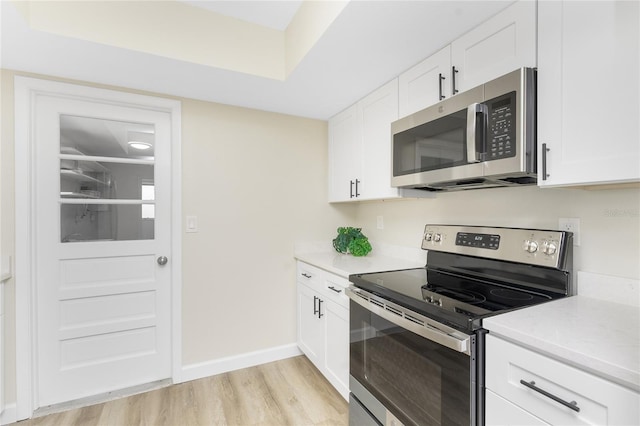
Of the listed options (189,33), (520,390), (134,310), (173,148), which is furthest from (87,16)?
(520,390)

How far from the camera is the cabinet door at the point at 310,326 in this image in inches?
84.7

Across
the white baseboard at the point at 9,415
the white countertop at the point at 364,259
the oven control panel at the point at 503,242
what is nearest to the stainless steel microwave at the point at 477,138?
the oven control panel at the point at 503,242

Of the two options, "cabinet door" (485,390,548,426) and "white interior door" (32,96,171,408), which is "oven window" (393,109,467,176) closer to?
"cabinet door" (485,390,548,426)

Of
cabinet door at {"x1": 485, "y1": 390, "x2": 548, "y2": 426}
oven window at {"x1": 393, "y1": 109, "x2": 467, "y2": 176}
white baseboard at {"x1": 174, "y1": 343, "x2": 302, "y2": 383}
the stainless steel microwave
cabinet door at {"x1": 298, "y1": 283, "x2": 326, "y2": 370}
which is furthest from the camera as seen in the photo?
white baseboard at {"x1": 174, "y1": 343, "x2": 302, "y2": 383}

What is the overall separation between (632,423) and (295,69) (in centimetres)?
194

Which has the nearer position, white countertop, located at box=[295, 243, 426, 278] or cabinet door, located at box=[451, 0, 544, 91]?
cabinet door, located at box=[451, 0, 544, 91]

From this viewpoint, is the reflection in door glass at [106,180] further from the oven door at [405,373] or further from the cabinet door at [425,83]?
the cabinet door at [425,83]

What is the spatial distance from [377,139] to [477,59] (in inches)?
30.1

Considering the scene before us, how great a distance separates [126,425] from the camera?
1.79 meters

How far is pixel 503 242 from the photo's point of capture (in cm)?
147

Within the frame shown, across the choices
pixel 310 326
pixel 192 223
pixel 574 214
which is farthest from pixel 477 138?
pixel 192 223

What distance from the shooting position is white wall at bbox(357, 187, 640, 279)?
3.72ft

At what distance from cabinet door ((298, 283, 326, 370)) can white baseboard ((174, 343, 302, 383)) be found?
138mm

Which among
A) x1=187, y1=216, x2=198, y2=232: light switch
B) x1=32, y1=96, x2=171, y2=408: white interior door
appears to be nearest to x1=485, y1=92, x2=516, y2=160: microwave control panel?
x1=187, y1=216, x2=198, y2=232: light switch
